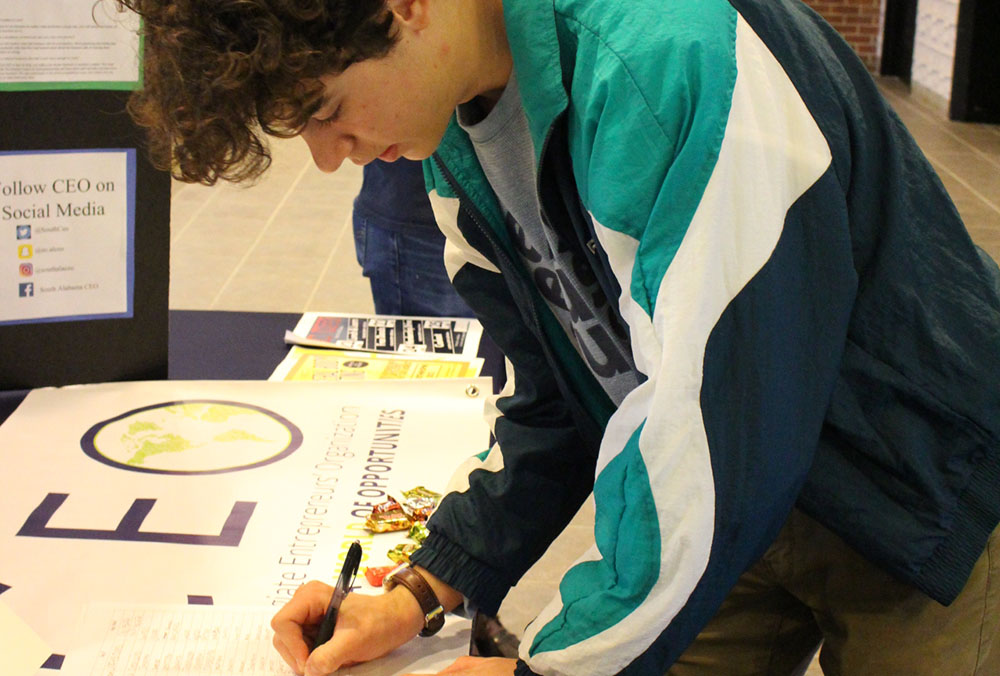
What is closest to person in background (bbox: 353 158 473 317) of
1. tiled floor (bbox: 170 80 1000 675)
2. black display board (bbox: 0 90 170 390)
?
black display board (bbox: 0 90 170 390)

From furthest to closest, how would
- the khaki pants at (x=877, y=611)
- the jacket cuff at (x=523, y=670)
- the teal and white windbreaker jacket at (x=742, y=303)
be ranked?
the khaki pants at (x=877, y=611) < the jacket cuff at (x=523, y=670) < the teal and white windbreaker jacket at (x=742, y=303)

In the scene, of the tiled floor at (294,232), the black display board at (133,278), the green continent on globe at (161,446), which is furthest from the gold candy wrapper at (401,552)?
the tiled floor at (294,232)

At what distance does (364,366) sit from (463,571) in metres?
0.59

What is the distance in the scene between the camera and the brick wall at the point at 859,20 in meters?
8.21

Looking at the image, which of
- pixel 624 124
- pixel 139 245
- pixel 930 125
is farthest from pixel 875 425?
pixel 930 125

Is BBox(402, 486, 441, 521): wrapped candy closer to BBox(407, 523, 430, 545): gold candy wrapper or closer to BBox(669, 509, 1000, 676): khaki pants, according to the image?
BBox(407, 523, 430, 545): gold candy wrapper

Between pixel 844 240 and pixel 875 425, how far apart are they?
19 cm

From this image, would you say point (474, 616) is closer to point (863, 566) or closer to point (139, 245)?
point (863, 566)

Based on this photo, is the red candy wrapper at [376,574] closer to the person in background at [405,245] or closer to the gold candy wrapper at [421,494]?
the gold candy wrapper at [421,494]

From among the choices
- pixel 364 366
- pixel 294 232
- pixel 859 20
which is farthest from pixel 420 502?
pixel 859 20

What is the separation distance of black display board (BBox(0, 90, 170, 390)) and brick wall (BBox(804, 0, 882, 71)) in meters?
7.63

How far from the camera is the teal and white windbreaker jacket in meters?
0.70

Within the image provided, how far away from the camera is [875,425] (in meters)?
0.87

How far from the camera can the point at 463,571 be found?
1.06 meters
